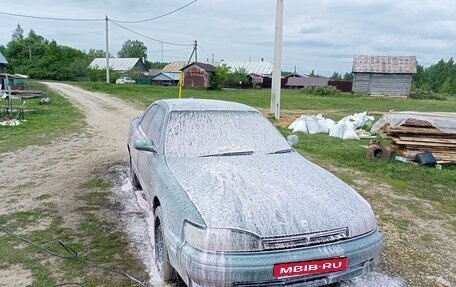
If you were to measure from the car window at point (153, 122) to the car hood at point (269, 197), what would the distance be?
0.73m

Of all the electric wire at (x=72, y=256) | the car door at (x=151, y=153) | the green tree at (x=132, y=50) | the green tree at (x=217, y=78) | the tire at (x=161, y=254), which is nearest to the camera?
the tire at (x=161, y=254)

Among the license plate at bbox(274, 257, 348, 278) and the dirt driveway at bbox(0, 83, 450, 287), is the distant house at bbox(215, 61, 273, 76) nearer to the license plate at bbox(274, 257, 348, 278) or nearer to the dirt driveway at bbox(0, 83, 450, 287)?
the dirt driveway at bbox(0, 83, 450, 287)

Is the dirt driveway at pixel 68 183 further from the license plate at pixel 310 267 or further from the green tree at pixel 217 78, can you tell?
the green tree at pixel 217 78

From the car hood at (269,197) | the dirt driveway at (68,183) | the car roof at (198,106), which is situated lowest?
the dirt driveway at (68,183)

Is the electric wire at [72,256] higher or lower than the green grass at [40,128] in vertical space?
lower

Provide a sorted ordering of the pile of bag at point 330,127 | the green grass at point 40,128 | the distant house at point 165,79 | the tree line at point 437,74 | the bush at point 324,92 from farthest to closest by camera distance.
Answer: the tree line at point 437,74 < the distant house at point 165,79 < the bush at point 324,92 < the pile of bag at point 330,127 < the green grass at point 40,128

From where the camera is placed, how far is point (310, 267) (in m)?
2.49

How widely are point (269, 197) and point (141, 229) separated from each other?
6.58 ft

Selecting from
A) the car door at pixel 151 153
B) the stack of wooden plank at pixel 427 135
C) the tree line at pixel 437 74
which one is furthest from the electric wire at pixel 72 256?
the tree line at pixel 437 74

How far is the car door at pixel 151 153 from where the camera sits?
3734 millimetres

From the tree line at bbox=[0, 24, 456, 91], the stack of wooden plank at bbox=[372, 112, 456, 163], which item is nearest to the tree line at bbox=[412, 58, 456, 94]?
the tree line at bbox=[0, 24, 456, 91]

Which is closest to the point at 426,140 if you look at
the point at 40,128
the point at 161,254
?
the point at 161,254

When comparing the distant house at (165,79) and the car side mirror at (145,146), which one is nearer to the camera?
the car side mirror at (145,146)

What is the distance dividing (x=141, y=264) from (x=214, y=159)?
1.20m
